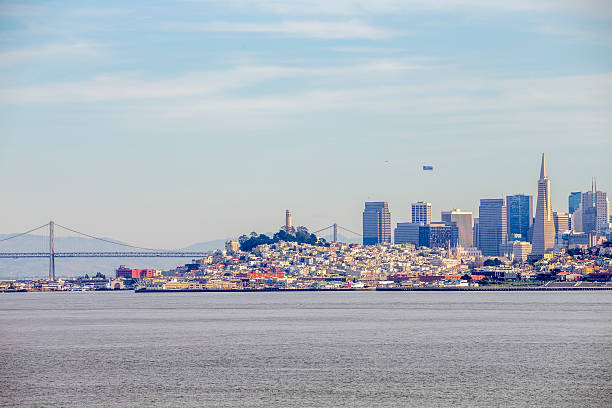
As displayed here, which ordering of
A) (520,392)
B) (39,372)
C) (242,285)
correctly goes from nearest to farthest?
(520,392), (39,372), (242,285)

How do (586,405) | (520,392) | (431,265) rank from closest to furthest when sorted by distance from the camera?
(586,405), (520,392), (431,265)

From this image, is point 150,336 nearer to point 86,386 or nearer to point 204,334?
point 204,334

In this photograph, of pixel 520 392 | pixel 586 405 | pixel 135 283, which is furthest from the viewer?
pixel 135 283

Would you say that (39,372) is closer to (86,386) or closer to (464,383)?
(86,386)

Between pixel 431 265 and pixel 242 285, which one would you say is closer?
pixel 242 285

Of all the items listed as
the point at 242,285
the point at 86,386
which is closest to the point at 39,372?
the point at 86,386

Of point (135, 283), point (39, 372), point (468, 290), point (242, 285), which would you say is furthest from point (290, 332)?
point (135, 283)
